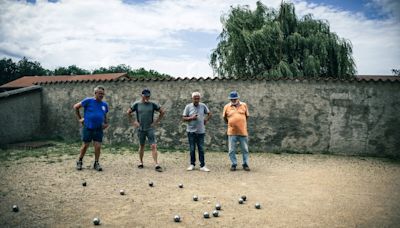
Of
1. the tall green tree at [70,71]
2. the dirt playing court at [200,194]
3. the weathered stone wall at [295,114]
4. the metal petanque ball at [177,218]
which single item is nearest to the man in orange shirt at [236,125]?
the dirt playing court at [200,194]

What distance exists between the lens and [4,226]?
372 cm

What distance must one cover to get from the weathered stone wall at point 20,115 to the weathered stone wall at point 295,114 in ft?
12.4

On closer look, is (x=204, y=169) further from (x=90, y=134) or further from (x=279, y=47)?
(x=279, y=47)

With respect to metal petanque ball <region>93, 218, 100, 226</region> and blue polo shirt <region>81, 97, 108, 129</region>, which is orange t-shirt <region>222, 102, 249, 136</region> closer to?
blue polo shirt <region>81, 97, 108, 129</region>

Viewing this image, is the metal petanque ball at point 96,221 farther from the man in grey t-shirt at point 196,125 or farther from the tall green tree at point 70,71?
the tall green tree at point 70,71

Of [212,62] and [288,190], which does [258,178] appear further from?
[212,62]

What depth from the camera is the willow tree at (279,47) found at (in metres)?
15.8

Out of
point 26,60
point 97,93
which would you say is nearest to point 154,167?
point 97,93

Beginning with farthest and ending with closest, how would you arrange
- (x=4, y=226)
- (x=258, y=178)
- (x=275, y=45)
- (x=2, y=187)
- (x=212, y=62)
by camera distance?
(x=212, y=62), (x=275, y=45), (x=258, y=178), (x=2, y=187), (x=4, y=226)

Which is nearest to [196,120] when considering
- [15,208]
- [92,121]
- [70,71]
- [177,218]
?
[92,121]

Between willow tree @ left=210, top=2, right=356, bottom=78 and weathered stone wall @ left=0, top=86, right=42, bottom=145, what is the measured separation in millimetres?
9389

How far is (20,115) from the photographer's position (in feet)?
38.1

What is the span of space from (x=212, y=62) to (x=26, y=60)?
48038 millimetres

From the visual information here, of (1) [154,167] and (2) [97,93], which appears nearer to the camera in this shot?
(2) [97,93]
